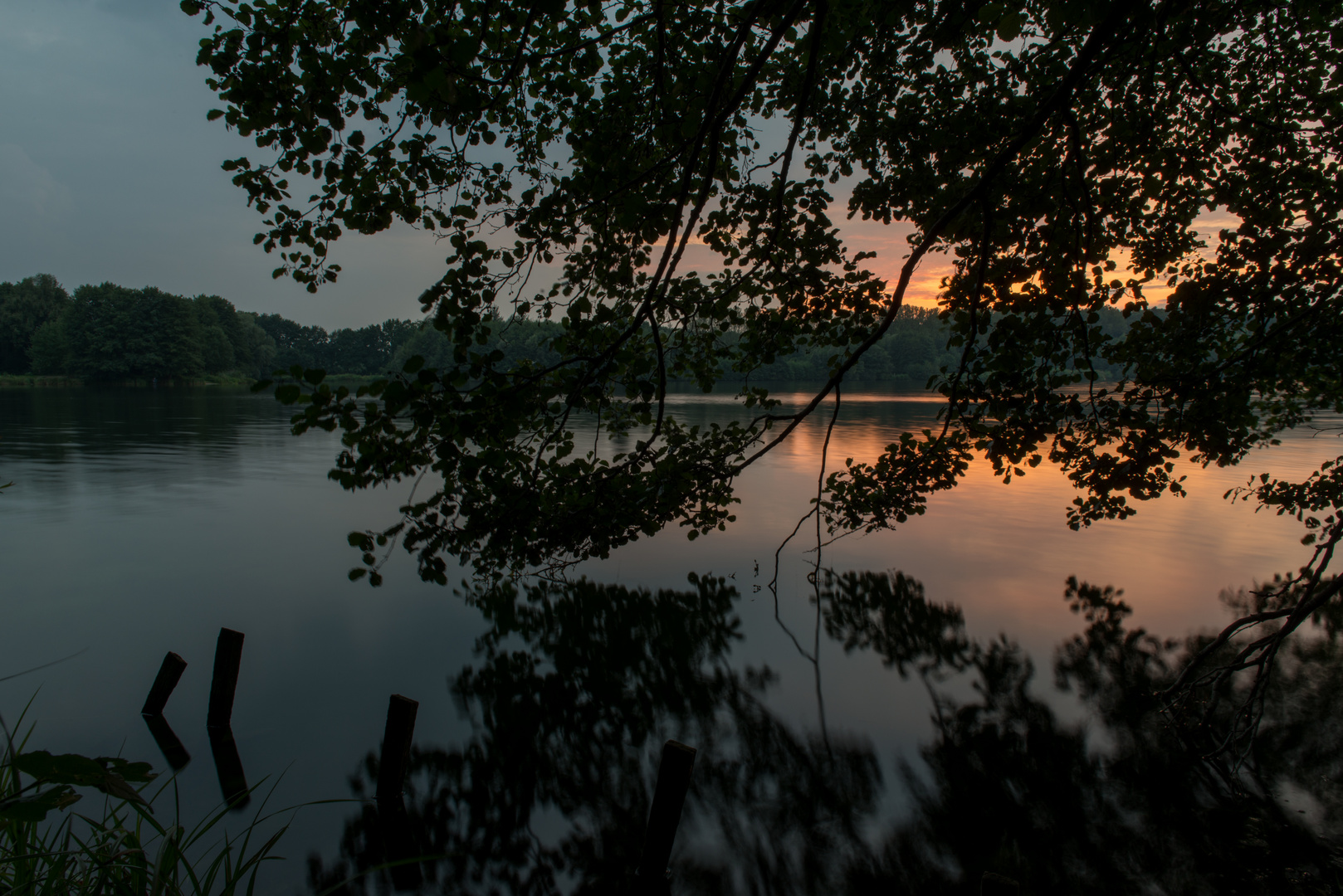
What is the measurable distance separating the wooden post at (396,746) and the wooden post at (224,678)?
118 inches

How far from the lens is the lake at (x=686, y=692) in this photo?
24.4 feet

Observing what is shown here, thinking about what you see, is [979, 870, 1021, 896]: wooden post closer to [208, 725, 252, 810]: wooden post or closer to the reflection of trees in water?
the reflection of trees in water

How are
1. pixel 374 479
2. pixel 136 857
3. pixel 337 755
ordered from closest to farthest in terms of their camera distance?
1. pixel 136 857
2. pixel 374 479
3. pixel 337 755

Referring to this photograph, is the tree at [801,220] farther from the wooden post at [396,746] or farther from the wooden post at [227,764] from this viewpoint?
the wooden post at [227,764]

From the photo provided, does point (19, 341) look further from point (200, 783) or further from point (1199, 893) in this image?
point (1199, 893)

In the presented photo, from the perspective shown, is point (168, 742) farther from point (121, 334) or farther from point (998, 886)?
point (121, 334)

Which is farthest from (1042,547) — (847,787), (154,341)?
(154,341)

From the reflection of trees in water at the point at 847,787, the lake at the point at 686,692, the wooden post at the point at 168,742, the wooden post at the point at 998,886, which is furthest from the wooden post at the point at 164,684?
the wooden post at the point at 998,886

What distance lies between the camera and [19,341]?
107 metres

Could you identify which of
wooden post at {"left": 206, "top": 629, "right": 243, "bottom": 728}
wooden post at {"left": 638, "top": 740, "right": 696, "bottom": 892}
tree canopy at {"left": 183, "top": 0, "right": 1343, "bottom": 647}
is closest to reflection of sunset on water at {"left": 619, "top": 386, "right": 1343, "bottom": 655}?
tree canopy at {"left": 183, "top": 0, "right": 1343, "bottom": 647}

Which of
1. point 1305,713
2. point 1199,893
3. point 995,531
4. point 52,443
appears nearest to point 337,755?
point 1199,893

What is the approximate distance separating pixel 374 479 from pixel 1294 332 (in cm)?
822

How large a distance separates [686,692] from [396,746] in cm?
455

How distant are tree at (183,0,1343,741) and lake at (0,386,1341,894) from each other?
2436 millimetres
